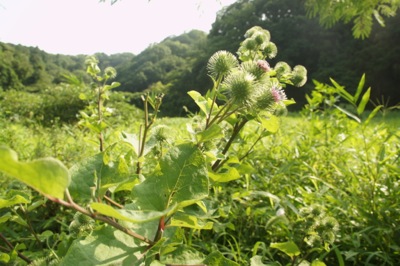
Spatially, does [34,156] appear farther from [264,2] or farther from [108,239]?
[264,2]

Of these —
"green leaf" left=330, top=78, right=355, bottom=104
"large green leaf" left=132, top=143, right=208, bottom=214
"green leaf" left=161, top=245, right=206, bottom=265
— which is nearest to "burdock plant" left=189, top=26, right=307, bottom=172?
"large green leaf" left=132, top=143, right=208, bottom=214

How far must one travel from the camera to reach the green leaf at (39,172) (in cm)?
29

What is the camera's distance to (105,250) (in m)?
0.46

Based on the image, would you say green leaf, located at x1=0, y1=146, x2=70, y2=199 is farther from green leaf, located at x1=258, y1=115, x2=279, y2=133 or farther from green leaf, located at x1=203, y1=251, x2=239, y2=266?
green leaf, located at x1=258, y1=115, x2=279, y2=133

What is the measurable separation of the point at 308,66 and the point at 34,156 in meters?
25.6

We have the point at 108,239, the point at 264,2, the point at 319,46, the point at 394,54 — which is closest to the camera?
the point at 108,239

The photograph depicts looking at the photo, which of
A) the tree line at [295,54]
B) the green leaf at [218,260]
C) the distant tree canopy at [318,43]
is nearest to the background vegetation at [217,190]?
the green leaf at [218,260]

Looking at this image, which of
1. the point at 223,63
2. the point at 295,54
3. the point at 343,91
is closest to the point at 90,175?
the point at 223,63

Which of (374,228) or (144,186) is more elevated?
(144,186)

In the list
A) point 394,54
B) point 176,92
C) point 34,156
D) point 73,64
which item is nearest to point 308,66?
point 394,54

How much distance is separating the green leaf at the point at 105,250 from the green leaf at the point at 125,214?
4.6 inches

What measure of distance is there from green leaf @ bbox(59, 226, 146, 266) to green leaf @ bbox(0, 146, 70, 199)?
0.15 metres

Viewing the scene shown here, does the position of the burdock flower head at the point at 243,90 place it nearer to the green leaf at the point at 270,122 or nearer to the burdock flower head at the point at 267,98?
the burdock flower head at the point at 267,98

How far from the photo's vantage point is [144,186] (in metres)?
0.49
